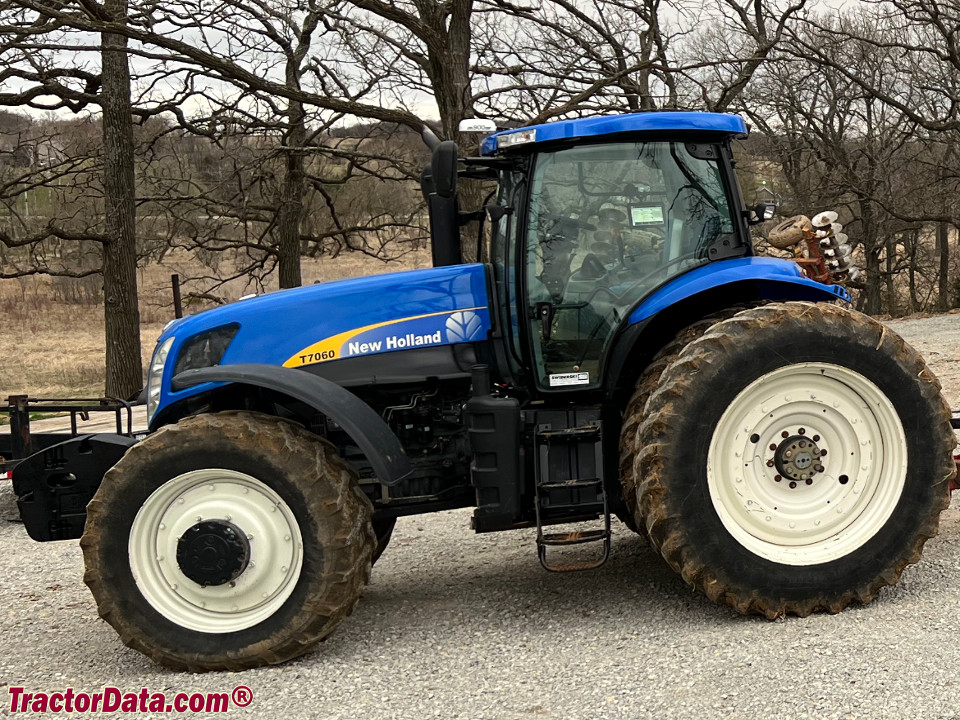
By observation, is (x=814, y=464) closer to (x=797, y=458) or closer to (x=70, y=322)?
(x=797, y=458)

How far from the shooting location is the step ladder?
4547mm

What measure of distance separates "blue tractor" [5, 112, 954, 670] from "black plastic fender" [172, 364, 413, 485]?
0.01 meters

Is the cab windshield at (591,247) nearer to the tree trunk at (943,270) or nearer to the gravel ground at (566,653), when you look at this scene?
the gravel ground at (566,653)

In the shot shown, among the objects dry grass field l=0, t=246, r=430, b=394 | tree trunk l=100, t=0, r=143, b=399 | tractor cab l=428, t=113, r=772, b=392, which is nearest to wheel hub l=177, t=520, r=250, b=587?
tractor cab l=428, t=113, r=772, b=392

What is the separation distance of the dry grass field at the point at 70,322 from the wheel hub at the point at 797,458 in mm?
15402

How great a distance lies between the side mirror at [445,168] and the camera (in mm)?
4348

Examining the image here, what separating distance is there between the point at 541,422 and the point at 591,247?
2.74 feet

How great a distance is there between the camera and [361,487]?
4.73m

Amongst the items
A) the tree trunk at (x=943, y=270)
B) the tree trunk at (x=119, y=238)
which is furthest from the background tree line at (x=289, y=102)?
the tree trunk at (x=943, y=270)

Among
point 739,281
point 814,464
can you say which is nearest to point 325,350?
point 739,281

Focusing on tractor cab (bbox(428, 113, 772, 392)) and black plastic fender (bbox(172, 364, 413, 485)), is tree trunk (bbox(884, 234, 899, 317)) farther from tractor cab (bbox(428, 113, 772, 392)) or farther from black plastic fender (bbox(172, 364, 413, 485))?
black plastic fender (bbox(172, 364, 413, 485))

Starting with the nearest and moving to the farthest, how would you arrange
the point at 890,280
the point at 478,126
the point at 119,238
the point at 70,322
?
the point at 478,126 → the point at 119,238 → the point at 890,280 → the point at 70,322

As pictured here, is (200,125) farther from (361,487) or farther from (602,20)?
(361,487)

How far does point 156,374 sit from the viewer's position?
4.89m
